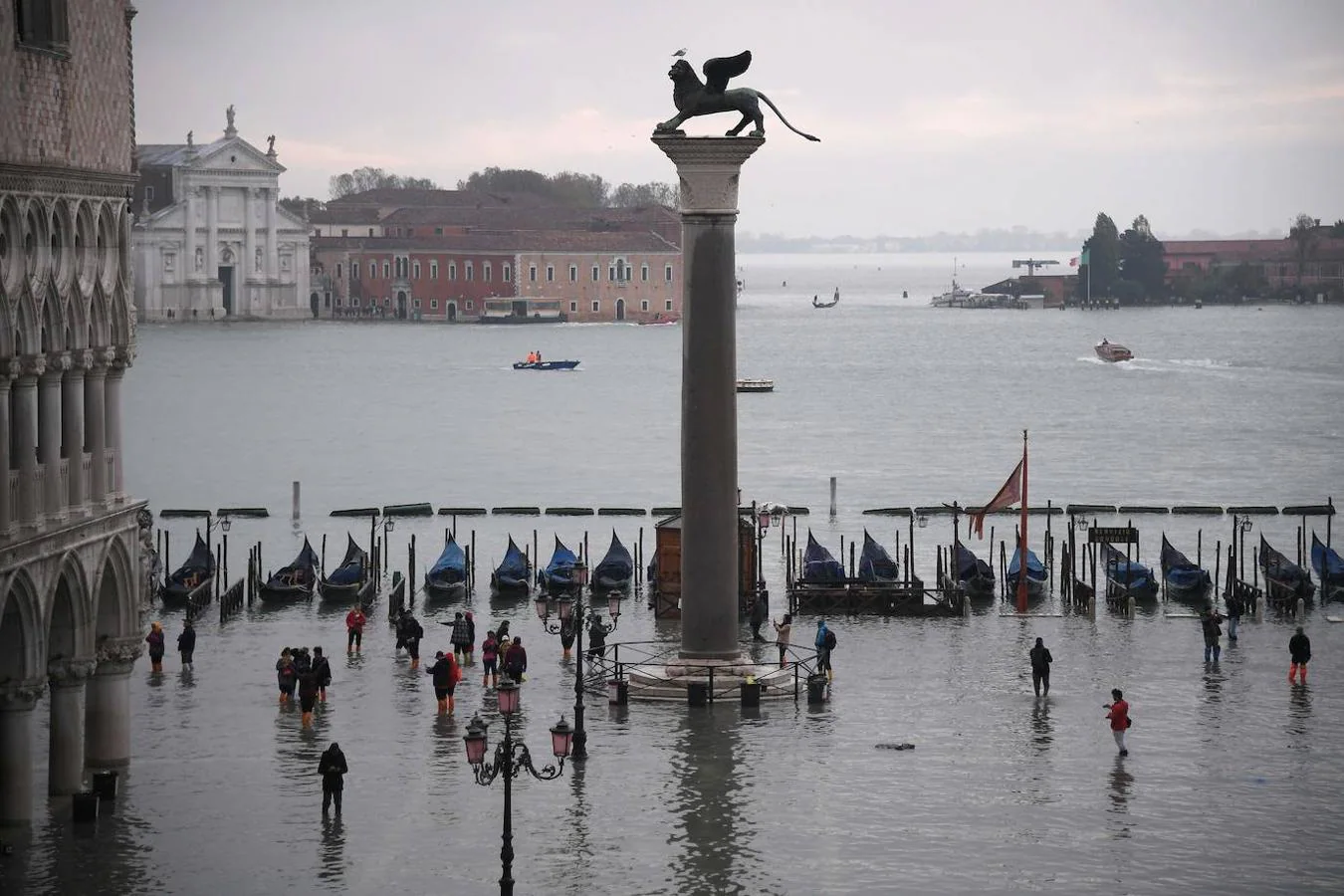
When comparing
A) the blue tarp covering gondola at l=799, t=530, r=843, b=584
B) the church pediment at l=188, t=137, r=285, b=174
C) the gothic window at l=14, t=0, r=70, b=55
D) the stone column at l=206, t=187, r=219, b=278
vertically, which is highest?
the church pediment at l=188, t=137, r=285, b=174

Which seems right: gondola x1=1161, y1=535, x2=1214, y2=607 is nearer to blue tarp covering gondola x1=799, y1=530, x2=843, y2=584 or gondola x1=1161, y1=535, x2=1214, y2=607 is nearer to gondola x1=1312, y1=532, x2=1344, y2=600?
gondola x1=1312, y1=532, x2=1344, y2=600

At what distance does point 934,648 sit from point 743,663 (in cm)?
503

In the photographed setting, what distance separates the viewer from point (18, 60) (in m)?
16.3

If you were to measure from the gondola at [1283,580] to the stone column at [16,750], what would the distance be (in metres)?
18.1

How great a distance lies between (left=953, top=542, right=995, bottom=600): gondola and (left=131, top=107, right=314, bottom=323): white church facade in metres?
106

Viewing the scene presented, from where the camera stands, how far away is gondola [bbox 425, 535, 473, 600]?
3269 centimetres

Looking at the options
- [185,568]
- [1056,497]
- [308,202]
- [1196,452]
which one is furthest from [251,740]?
[308,202]

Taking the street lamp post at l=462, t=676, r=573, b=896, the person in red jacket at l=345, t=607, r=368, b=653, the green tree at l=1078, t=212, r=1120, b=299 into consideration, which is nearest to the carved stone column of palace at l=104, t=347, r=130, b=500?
the street lamp post at l=462, t=676, r=573, b=896

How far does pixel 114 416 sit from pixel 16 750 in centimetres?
297

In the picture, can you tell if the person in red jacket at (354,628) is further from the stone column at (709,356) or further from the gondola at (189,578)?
the stone column at (709,356)

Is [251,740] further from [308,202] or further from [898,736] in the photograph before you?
[308,202]

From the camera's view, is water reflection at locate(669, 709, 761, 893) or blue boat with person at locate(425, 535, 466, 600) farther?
blue boat with person at locate(425, 535, 466, 600)

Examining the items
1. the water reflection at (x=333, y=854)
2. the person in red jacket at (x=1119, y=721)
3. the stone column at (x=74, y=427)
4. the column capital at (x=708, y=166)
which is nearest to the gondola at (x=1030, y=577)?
the person in red jacket at (x=1119, y=721)

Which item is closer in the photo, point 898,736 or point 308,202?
point 898,736
